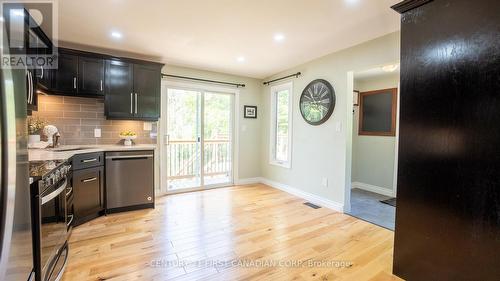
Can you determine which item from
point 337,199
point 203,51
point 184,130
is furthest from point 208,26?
point 337,199

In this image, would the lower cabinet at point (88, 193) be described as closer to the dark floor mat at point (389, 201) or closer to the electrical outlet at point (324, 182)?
the electrical outlet at point (324, 182)

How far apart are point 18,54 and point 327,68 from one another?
3411mm

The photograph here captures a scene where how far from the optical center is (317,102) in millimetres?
3639

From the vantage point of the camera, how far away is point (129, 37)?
2.87 m

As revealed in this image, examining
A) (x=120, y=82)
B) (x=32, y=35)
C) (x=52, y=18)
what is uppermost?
(x=52, y=18)

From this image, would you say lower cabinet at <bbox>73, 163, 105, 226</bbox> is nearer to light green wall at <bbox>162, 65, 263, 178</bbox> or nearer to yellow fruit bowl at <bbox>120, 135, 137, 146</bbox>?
yellow fruit bowl at <bbox>120, 135, 137, 146</bbox>

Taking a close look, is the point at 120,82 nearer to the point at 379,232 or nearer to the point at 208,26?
the point at 208,26

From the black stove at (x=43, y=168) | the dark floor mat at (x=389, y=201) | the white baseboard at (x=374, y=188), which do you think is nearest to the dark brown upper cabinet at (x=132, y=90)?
the black stove at (x=43, y=168)

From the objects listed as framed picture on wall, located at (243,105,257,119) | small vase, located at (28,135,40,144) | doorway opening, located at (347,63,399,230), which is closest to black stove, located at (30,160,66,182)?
small vase, located at (28,135,40,144)

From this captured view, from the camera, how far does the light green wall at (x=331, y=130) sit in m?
2.90

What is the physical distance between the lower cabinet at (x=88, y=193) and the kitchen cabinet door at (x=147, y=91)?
3.38 ft

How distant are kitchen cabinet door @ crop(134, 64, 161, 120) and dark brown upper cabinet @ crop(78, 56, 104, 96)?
0.44m

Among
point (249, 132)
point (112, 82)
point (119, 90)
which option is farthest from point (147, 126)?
point (249, 132)

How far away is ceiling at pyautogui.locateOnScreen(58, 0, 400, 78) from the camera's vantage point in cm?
212
